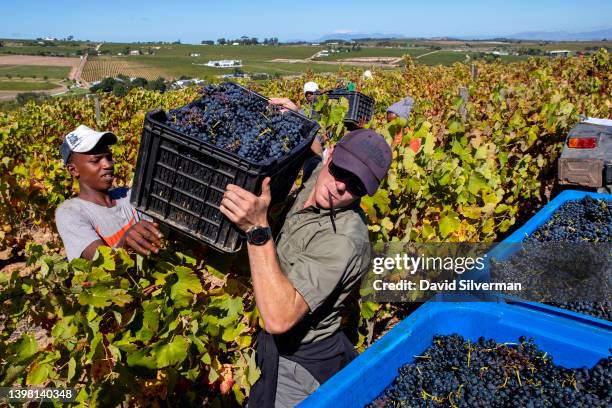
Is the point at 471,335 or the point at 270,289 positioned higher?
the point at 270,289

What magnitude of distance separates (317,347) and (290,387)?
226 millimetres

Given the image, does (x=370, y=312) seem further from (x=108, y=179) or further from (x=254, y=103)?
(x=108, y=179)

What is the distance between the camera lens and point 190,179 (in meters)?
1.74

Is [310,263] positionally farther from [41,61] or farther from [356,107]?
[41,61]

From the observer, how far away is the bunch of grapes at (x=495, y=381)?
187 centimetres

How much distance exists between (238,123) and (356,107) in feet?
11.3

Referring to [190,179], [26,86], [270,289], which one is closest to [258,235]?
[270,289]

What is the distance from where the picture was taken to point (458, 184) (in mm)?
3512

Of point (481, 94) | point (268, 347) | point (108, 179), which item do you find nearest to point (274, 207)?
point (268, 347)

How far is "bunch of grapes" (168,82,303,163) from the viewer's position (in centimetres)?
180

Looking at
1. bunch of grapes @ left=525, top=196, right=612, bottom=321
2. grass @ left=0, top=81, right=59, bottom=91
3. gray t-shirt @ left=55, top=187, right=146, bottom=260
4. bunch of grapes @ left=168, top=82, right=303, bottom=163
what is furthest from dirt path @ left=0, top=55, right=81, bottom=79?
bunch of grapes @ left=168, top=82, right=303, bottom=163

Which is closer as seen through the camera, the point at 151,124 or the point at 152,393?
the point at 151,124

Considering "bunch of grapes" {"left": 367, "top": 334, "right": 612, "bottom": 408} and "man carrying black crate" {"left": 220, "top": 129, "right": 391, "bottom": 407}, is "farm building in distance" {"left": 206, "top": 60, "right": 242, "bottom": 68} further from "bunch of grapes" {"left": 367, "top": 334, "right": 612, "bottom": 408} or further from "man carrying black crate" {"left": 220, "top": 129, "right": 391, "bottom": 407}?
"bunch of grapes" {"left": 367, "top": 334, "right": 612, "bottom": 408}

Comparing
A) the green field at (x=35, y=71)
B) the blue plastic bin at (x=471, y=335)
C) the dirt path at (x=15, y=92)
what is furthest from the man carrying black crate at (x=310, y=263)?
the green field at (x=35, y=71)
